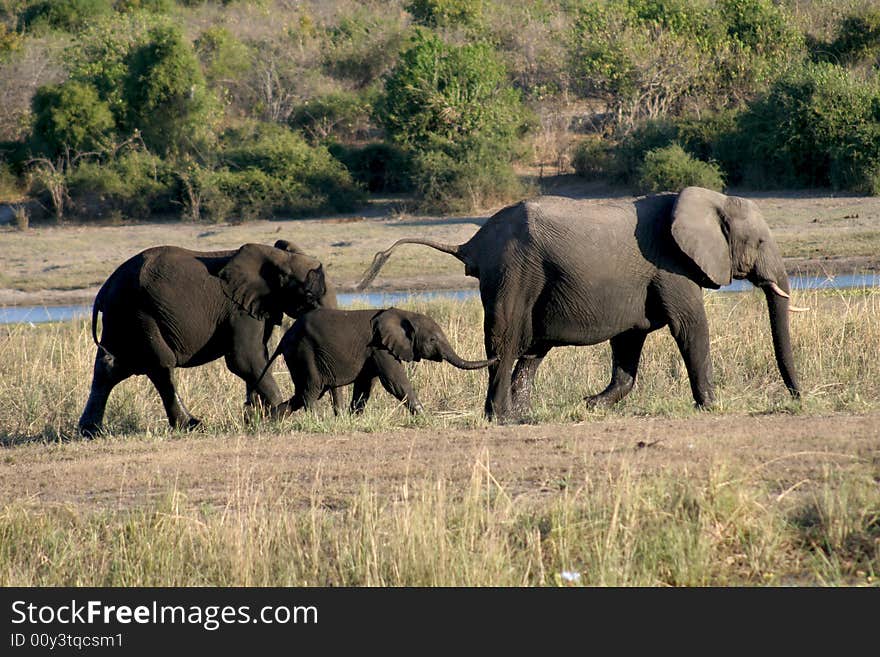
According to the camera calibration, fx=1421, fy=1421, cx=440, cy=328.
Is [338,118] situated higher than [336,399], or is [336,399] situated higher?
[336,399]

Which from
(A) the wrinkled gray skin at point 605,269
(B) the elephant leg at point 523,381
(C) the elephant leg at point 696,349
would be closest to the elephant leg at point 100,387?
(A) the wrinkled gray skin at point 605,269

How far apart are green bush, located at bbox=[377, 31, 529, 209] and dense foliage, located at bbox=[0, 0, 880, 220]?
43mm

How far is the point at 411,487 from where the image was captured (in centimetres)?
745

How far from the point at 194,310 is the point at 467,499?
4113 millimetres

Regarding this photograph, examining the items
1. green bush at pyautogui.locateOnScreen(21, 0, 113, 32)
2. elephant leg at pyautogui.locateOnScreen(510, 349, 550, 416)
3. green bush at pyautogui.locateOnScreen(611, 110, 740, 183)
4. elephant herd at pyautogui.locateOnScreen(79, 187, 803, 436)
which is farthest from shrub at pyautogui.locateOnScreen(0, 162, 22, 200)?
elephant leg at pyautogui.locateOnScreen(510, 349, 550, 416)

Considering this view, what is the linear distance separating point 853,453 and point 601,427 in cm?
186

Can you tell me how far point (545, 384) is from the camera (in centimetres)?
1198

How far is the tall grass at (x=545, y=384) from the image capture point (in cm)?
984

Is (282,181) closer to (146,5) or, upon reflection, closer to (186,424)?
(186,424)

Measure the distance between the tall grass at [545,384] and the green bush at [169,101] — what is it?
14467 millimetres

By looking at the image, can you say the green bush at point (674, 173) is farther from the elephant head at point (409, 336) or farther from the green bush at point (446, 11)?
the green bush at point (446, 11)

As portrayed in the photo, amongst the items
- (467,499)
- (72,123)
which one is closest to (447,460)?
(467,499)
